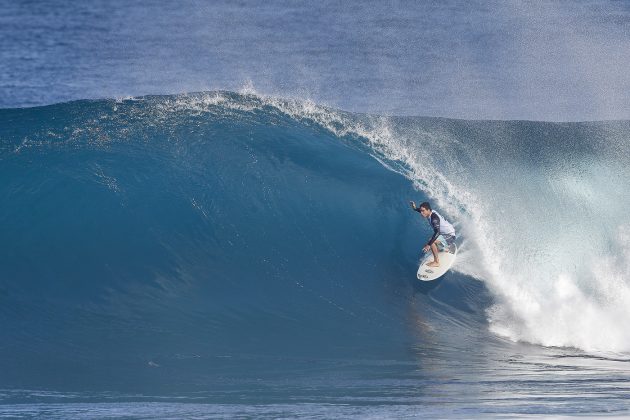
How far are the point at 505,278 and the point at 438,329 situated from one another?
1667 millimetres

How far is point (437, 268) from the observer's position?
1259 centimetres

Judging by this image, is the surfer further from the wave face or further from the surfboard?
the wave face

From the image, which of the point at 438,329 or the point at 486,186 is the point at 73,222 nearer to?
the point at 438,329

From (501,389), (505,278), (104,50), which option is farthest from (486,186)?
(104,50)

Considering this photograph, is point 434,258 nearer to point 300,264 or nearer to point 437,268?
point 437,268

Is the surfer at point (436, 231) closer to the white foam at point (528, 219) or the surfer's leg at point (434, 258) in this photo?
the surfer's leg at point (434, 258)

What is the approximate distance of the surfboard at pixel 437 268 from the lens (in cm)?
1253

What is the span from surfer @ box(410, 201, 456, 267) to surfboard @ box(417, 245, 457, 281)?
0.18 feet

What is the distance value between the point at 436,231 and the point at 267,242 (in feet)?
7.45

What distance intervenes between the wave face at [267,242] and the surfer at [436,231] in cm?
45

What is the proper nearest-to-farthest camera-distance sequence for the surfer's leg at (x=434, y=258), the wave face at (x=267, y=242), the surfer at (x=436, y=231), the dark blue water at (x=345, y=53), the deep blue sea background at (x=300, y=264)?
the deep blue sea background at (x=300, y=264) < the wave face at (x=267, y=242) < the surfer at (x=436, y=231) < the surfer's leg at (x=434, y=258) < the dark blue water at (x=345, y=53)

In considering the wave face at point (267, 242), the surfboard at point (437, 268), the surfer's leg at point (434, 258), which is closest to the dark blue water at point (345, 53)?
the wave face at point (267, 242)

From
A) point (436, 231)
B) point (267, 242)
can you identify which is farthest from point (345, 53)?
point (436, 231)

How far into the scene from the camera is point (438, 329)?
39.0 ft
